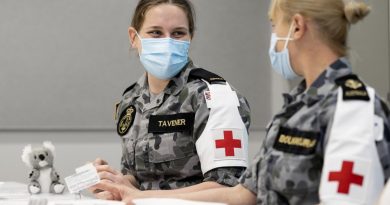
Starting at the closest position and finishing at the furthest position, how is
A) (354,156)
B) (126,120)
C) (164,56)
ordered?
(354,156)
(164,56)
(126,120)

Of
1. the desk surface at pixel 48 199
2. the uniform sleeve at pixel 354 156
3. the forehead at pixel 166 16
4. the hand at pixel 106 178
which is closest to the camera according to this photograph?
the uniform sleeve at pixel 354 156

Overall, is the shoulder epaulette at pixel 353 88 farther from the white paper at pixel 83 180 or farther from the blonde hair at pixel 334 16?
the white paper at pixel 83 180

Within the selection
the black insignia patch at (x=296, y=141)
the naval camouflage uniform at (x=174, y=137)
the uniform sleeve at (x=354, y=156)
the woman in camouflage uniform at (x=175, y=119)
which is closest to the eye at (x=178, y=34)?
the woman in camouflage uniform at (x=175, y=119)

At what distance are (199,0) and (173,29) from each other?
170 centimetres

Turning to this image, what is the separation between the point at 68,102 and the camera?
3.57 m

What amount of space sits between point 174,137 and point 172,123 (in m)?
0.05

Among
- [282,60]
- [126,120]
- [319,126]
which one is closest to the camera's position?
[319,126]

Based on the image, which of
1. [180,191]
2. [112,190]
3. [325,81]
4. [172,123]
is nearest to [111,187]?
[112,190]

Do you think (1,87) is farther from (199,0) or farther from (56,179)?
(56,179)

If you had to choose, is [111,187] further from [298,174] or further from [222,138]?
[298,174]

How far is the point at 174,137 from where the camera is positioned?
1.98 m

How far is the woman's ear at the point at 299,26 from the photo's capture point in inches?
57.0

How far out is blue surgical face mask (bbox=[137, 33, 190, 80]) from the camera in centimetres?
209

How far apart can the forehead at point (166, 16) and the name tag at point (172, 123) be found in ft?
1.08
